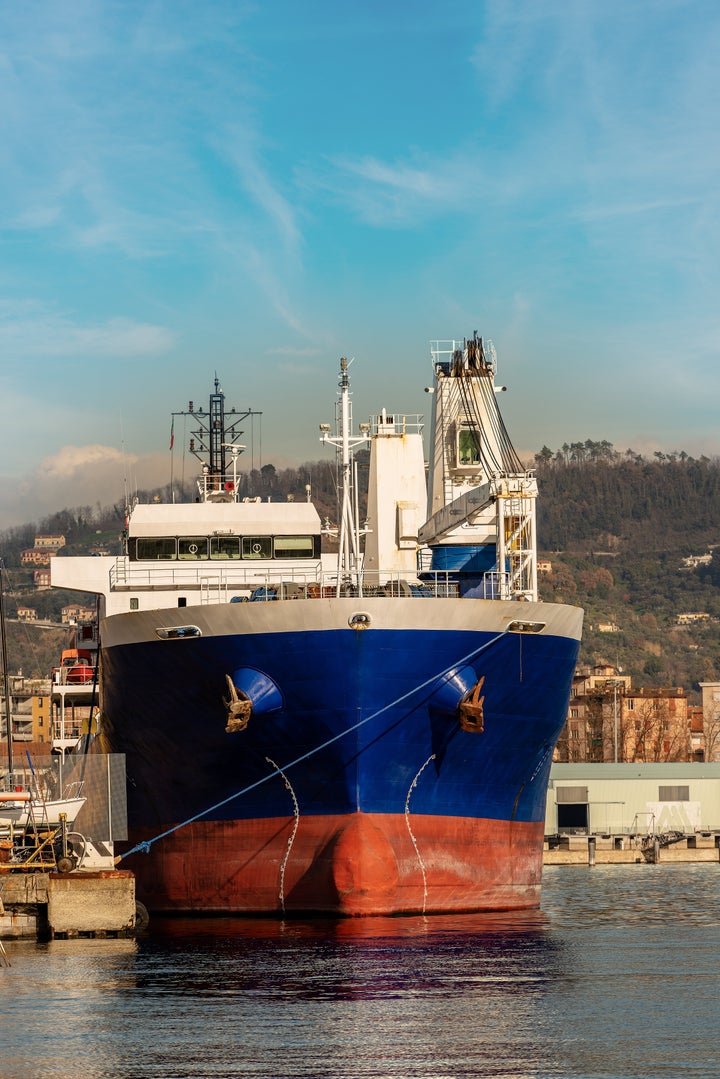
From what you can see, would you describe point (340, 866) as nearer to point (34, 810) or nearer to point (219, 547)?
point (34, 810)

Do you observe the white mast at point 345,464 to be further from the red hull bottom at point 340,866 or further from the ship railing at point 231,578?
the red hull bottom at point 340,866

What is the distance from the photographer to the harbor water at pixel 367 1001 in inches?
825

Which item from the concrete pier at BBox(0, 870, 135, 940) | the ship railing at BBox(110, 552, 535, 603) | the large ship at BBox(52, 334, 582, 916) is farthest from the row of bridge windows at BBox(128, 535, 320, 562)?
the concrete pier at BBox(0, 870, 135, 940)

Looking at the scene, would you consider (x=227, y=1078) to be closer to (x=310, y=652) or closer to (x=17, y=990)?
(x=17, y=990)

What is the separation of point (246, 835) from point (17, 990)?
974cm

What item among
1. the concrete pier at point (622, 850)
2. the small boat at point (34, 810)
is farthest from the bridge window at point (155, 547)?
the concrete pier at point (622, 850)

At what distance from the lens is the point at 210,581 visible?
43.9 metres

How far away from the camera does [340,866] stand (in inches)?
1336

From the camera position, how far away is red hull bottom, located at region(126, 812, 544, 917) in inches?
1341

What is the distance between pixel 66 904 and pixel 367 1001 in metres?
10.2

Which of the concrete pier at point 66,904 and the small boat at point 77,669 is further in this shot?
the small boat at point 77,669

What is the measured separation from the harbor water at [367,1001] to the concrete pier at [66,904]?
0.47m

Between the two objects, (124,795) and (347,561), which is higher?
(347,561)

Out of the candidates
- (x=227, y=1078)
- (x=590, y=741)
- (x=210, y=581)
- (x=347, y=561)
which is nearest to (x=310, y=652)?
(x=347, y=561)
